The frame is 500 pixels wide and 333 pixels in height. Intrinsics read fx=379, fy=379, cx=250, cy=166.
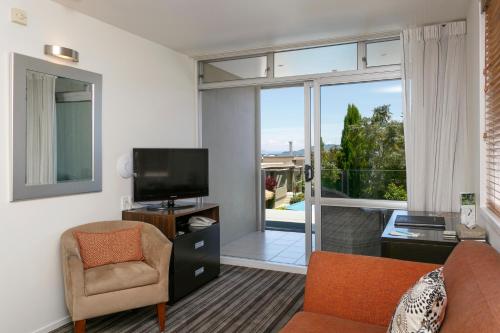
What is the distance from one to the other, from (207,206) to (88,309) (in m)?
1.59

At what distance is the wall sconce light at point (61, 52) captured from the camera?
2.79 metres

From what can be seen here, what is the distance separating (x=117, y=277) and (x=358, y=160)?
2.51 metres

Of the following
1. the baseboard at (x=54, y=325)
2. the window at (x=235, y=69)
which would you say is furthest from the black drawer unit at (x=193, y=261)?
A: the window at (x=235, y=69)

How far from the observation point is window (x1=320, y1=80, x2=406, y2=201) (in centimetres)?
370

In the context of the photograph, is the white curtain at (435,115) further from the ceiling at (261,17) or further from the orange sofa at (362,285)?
the orange sofa at (362,285)

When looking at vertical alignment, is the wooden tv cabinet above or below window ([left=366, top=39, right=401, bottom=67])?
below

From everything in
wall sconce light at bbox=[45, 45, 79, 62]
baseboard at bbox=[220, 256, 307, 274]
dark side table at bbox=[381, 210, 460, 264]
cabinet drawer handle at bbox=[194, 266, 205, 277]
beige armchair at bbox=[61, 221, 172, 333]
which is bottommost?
baseboard at bbox=[220, 256, 307, 274]

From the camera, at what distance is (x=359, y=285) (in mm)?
1909

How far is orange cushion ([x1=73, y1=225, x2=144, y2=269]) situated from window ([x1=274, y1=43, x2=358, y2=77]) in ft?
7.61

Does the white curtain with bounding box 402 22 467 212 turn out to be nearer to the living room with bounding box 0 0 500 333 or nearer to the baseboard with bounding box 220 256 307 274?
the living room with bounding box 0 0 500 333

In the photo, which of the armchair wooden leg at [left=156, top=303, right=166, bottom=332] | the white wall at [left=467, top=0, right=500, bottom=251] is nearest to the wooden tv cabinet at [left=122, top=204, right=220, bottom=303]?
the armchair wooden leg at [left=156, top=303, right=166, bottom=332]

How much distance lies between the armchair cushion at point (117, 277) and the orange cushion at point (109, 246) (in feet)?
0.25

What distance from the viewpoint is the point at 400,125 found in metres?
3.66

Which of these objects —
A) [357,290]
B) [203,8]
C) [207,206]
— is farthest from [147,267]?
[203,8]
